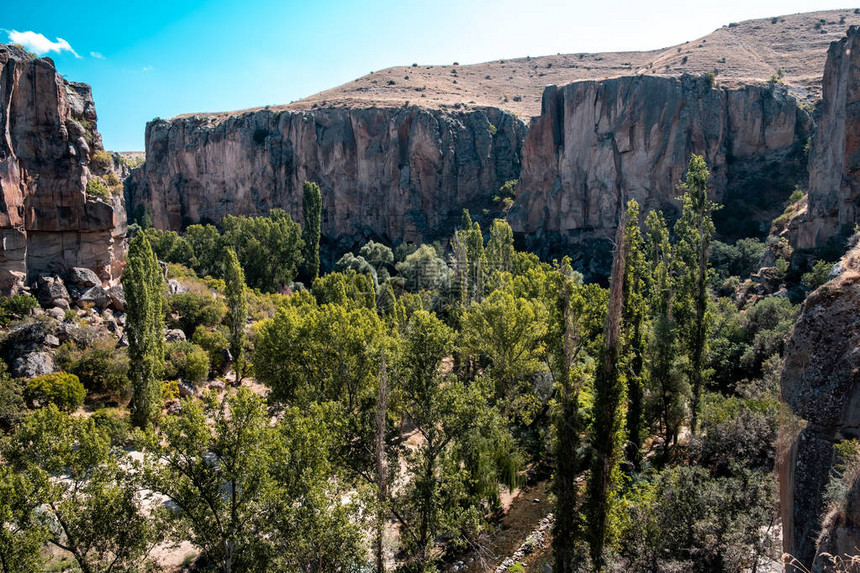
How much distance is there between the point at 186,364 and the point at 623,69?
261 ft

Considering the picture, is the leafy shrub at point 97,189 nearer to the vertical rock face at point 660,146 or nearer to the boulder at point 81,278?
the boulder at point 81,278

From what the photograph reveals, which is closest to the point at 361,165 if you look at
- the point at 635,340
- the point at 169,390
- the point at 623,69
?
the point at 623,69

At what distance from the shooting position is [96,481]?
960 centimetres

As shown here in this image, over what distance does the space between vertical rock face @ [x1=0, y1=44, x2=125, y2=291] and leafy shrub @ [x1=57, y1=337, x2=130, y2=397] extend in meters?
4.89

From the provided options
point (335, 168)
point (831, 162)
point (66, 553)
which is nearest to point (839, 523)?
point (66, 553)

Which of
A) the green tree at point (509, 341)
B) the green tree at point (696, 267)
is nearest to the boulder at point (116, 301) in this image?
the green tree at point (509, 341)

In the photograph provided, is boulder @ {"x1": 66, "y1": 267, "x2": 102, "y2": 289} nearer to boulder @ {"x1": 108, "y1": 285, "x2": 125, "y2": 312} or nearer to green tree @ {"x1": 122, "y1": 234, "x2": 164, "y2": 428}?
boulder @ {"x1": 108, "y1": 285, "x2": 125, "y2": 312}

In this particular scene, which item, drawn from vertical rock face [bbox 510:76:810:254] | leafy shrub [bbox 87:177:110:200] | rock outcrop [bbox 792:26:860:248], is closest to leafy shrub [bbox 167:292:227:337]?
leafy shrub [bbox 87:177:110:200]

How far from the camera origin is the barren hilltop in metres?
60.1

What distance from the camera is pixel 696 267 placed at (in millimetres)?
17859

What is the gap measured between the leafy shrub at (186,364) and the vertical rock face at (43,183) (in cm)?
659

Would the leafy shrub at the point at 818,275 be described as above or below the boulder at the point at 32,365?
above

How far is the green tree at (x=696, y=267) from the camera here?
17.3 m

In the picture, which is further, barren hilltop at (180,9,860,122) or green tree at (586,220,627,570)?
barren hilltop at (180,9,860,122)
